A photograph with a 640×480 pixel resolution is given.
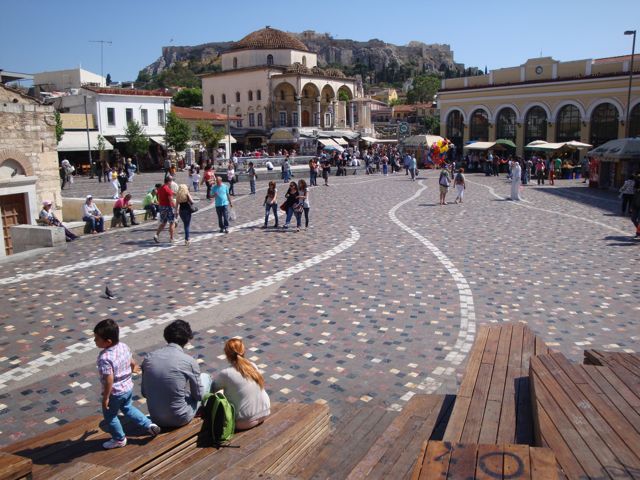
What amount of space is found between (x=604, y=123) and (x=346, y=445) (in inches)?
1760

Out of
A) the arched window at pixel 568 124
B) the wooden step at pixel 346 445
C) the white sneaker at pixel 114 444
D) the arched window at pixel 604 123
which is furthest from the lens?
the arched window at pixel 568 124

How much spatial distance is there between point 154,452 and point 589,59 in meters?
Result: 46.8

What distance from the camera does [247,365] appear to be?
5.06 metres

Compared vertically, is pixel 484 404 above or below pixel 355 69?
below

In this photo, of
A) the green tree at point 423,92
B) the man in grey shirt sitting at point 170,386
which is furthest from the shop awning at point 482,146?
the green tree at point 423,92

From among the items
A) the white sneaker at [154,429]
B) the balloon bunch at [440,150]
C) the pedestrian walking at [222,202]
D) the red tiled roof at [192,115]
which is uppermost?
the red tiled roof at [192,115]

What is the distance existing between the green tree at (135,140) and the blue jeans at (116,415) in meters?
41.0

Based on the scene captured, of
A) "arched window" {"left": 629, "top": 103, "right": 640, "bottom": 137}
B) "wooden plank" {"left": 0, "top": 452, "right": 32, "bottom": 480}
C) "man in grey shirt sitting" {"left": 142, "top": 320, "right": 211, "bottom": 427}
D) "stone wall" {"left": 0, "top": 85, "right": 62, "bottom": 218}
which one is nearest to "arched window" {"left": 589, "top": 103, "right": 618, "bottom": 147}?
"arched window" {"left": 629, "top": 103, "right": 640, "bottom": 137}

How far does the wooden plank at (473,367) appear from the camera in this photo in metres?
5.10

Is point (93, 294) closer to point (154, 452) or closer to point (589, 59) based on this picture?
point (154, 452)

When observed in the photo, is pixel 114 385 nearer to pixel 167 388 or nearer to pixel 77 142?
pixel 167 388

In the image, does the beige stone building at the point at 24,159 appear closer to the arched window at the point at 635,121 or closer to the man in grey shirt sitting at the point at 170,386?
the man in grey shirt sitting at the point at 170,386

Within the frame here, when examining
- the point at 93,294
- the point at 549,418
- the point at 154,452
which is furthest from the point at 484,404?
the point at 93,294

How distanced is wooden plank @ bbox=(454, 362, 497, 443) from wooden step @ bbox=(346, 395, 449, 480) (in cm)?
39
